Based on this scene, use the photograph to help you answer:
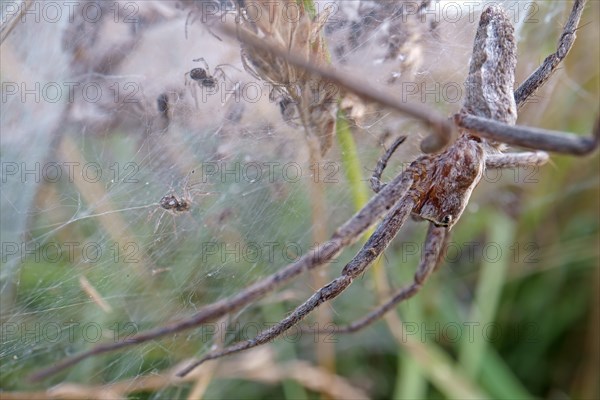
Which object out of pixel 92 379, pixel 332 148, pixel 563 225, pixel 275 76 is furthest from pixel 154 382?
pixel 563 225

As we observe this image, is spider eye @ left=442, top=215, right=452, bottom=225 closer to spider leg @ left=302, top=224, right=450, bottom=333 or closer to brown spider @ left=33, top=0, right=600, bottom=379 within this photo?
brown spider @ left=33, top=0, right=600, bottom=379

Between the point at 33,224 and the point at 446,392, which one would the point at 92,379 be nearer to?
the point at 33,224

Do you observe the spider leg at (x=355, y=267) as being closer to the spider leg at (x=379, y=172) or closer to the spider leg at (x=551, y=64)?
the spider leg at (x=379, y=172)

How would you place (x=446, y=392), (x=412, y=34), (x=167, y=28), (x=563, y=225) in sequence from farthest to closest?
1. (x=563, y=225)
2. (x=446, y=392)
3. (x=412, y=34)
4. (x=167, y=28)

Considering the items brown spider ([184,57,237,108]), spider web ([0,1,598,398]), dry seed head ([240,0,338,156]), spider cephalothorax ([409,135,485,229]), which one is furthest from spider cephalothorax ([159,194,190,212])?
spider cephalothorax ([409,135,485,229])

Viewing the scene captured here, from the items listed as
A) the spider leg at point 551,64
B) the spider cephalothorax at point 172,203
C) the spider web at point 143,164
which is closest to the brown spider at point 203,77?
the spider web at point 143,164
